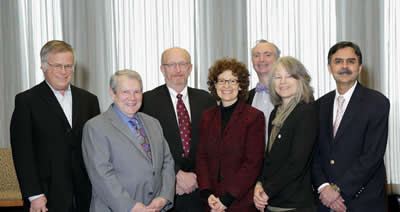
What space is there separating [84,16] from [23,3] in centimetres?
90

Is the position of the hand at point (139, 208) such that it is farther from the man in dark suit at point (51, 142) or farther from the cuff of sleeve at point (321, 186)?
the cuff of sleeve at point (321, 186)

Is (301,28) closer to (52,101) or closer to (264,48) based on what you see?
(264,48)

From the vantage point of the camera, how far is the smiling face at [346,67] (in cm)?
283

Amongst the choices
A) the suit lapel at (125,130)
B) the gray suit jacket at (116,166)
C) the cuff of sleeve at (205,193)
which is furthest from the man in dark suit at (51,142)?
the cuff of sleeve at (205,193)

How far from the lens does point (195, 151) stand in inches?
125

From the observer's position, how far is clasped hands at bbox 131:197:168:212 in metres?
2.58

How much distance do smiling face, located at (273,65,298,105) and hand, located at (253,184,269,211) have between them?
63 cm

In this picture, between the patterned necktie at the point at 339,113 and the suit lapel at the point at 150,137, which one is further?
the patterned necktie at the point at 339,113

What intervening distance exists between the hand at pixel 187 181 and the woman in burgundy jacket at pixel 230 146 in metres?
0.24

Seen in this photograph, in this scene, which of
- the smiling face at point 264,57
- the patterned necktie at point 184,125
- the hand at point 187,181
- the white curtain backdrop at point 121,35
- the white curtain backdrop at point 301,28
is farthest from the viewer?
the white curtain backdrop at point 121,35

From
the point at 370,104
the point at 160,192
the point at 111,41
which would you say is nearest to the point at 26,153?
the point at 160,192

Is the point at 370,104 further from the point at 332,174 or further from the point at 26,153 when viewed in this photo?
the point at 26,153

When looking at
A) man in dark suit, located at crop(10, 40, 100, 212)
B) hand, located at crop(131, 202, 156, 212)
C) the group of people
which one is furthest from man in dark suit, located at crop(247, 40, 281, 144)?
man in dark suit, located at crop(10, 40, 100, 212)

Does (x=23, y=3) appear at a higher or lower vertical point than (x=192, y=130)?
higher
